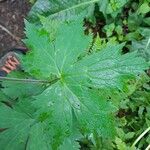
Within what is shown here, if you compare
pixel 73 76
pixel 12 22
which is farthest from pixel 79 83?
pixel 12 22

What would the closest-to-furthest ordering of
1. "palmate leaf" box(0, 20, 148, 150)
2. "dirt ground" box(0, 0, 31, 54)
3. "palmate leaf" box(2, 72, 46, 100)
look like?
1. "palmate leaf" box(0, 20, 148, 150)
2. "palmate leaf" box(2, 72, 46, 100)
3. "dirt ground" box(0, 0, 31, 54)

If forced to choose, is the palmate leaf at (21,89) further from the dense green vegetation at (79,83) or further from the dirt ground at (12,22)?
the dirt ground at (12,22)

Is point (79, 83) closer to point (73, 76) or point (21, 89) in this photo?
point (73, 76)

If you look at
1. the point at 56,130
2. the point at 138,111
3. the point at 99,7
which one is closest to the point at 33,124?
the point at 56,130

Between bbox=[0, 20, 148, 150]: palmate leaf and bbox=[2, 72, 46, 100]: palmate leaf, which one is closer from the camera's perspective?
bbox=[0, 20, 148, 150]: palmate leaf

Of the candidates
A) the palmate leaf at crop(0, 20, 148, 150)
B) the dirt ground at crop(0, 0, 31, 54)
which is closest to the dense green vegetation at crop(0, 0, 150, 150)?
the palmate leaf at crop(0, 20, 148, 150)

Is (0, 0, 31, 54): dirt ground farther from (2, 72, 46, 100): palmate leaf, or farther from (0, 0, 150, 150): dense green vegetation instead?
(2, 72, 46, 100): palmate leaf
